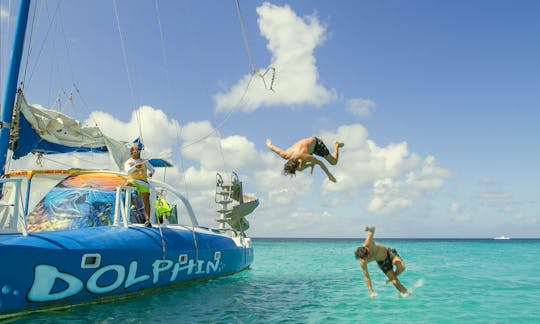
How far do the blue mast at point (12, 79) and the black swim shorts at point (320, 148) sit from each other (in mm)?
7068

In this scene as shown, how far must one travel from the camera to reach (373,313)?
9797mm

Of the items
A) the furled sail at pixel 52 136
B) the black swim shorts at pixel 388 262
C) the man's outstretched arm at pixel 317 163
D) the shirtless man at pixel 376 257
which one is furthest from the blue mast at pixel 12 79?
the black swim shorts at pixel 388 262

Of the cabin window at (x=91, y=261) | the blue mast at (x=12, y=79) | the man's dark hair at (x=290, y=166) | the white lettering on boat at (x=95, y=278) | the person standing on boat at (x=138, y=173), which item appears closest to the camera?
the white lettering on boat at (x=95, y=278)

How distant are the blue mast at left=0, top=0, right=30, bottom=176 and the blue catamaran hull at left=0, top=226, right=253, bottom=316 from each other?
7.80 feet

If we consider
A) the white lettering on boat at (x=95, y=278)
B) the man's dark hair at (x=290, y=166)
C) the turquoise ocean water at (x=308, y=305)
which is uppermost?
the man's dark hair at (x=290, y=166)

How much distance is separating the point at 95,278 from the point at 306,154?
215 inches

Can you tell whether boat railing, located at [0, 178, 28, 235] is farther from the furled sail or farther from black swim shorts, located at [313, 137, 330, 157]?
black swim shorts, located at [313, 137, 330, 157]

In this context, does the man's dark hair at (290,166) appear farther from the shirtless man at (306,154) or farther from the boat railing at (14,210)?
the boat railing at (14,210)

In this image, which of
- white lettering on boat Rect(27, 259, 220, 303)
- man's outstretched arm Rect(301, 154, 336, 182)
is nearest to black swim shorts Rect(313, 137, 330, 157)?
man's outstretched arm Rect(301, 154, 336, 182)

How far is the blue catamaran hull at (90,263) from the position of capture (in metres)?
7.27

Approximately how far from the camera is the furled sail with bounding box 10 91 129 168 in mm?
11914

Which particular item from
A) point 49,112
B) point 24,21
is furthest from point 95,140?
point 24,21

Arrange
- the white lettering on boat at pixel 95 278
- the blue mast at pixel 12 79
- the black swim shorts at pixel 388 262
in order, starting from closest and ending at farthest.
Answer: the white lettering on boat at pixel 95 278, the blue mast at pixel 12 79, the black swim shorts at pixel 388 262

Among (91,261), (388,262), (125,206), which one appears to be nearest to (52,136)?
(125,206)
